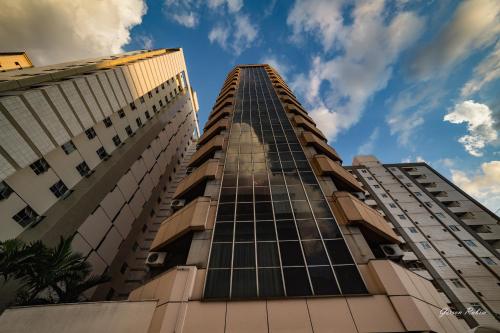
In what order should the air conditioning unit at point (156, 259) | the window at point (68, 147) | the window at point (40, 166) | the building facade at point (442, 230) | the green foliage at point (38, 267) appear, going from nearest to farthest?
1. the green foliage at point (38, 267)
2. the air conditioning unit at point (156, 259)
3. the window at point (40, 166)
4. the window at point (68, 147)
5. the building facade at point (442, 230)

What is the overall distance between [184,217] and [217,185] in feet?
11.6

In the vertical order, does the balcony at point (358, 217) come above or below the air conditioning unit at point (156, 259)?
above

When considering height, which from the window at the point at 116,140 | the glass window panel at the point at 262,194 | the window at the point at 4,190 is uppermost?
the window at the point at 116,140

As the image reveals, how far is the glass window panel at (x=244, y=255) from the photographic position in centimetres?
945

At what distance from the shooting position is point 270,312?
734cm

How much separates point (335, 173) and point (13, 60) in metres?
49.4

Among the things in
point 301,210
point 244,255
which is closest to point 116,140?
point 244,255

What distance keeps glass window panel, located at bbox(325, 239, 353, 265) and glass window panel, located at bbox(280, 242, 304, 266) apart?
61.0 inches

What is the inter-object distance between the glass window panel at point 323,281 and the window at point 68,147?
19.8 meters

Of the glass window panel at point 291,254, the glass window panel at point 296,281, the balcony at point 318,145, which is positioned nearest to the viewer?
the glass window panel at point 296,281

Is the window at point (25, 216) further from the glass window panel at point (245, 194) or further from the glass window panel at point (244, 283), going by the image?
the glass window panel at point (244, 283)

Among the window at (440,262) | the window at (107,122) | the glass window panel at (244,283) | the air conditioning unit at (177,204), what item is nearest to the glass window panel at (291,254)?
the glass window panel at (244,283)

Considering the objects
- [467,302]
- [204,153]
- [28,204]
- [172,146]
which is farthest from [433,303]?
[172,146]

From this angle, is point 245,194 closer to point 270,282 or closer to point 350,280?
point 270,282
